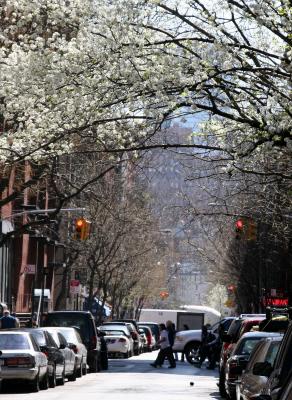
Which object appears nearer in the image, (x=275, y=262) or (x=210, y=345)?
(x=210, y=345)

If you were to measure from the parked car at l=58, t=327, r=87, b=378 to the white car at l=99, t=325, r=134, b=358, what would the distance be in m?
17.0

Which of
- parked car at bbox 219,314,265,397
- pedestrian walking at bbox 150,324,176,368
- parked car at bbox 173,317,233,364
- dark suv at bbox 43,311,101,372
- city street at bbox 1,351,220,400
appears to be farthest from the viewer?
parked car at bbox 173,317,233,364

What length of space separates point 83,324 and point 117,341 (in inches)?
588

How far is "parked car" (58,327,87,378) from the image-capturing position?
3303cm

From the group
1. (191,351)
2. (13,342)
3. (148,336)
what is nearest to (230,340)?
(13,342)

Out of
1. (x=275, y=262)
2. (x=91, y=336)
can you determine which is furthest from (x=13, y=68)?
(x=275, y=262)

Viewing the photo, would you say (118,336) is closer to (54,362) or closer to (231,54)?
(54,362)

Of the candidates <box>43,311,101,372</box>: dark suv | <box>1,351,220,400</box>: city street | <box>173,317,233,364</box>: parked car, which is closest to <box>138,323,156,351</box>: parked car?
<box>173,317,233,364</box>: parked car

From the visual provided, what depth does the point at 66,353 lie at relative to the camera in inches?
1206

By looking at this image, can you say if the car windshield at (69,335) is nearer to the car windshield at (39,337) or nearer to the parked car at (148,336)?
the car windshield at (39,337)

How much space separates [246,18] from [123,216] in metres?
43.6

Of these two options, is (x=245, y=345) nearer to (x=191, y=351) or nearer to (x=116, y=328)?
(x=191, y=351)

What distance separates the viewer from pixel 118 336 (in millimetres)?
52562

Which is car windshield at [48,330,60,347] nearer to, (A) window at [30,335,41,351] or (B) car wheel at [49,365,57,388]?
(B) car wheel at [49,365,57,388]
